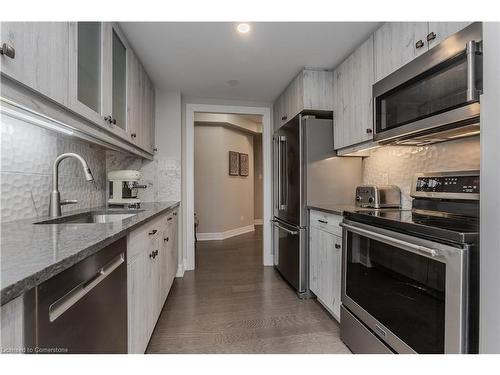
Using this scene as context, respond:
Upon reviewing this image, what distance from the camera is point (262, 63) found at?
2322mm

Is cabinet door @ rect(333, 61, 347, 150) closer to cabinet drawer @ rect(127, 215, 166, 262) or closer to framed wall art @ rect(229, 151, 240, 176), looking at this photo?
cabinet drawer @ rect(127, 215, 166, 262)

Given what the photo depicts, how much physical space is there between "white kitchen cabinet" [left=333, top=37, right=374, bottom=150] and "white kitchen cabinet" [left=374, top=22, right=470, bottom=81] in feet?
0.35

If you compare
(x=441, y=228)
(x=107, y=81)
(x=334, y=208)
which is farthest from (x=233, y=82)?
(x=441, y=228)

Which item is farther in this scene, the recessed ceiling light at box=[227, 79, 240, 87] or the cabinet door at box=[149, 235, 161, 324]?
the recessed ceiling light at box=[227, 79, 240, 87]

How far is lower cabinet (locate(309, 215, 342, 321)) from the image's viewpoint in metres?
1.86

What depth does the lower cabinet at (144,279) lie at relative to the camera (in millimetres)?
1235

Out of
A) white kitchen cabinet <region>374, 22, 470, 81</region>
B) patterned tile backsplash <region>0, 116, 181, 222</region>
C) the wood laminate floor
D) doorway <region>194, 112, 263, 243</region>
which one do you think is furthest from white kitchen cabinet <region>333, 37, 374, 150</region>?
doorway <region>194, 112, 263, 243</region>

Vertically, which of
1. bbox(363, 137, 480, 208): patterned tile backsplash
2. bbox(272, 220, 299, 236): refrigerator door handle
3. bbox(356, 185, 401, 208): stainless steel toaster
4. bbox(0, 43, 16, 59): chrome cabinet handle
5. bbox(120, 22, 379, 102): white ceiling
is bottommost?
bbox(272, 220, 299, 236): refrigerator door handle

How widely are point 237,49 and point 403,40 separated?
3.93 ft

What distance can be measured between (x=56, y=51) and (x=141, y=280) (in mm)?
1151

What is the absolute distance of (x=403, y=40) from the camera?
151cm

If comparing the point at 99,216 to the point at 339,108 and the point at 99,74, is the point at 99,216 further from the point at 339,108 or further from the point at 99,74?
the point at 339,108

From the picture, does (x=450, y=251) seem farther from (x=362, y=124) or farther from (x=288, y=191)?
(x=288, y=191)

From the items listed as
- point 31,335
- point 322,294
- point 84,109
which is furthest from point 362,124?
point 31,335
